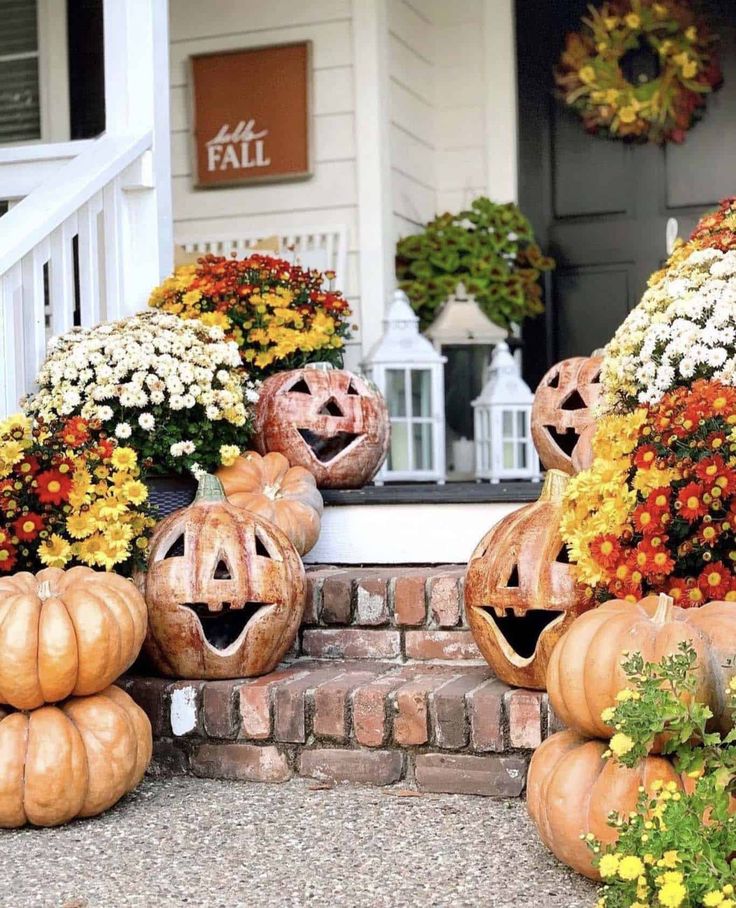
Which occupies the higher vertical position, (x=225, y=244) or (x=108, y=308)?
(x=225, y=244)

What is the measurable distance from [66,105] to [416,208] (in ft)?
5.48

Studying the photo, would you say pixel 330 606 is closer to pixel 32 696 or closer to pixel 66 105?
pixel 32 696

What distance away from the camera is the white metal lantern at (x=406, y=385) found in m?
4.64

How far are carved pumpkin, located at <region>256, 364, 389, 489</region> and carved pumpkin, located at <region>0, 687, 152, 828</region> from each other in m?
1.31

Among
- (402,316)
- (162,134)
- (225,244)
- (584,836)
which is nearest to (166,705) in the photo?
(584,836)

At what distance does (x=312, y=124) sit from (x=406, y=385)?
135 cm

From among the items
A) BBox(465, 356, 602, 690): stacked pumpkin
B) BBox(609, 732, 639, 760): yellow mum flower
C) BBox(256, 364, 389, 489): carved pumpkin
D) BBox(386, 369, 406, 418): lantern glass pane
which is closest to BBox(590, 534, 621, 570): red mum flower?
BBox(465, 356, 602, 690): stacked pumpkin

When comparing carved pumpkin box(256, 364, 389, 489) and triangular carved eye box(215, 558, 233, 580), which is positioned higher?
carved pumpkin box(256, 364, 389, 489)

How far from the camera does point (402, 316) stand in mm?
4660

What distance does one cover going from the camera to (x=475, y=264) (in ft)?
17.2

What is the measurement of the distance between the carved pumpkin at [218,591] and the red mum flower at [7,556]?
1.02 ft

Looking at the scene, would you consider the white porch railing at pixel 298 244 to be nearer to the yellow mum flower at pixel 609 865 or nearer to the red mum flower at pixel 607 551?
the red mum flower at pixel 607 551

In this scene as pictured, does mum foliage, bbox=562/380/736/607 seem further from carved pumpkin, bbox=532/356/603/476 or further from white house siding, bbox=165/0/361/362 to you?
white house siding, bbox=165/0/361/362

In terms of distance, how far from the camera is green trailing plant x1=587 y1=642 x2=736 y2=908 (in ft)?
5.21
